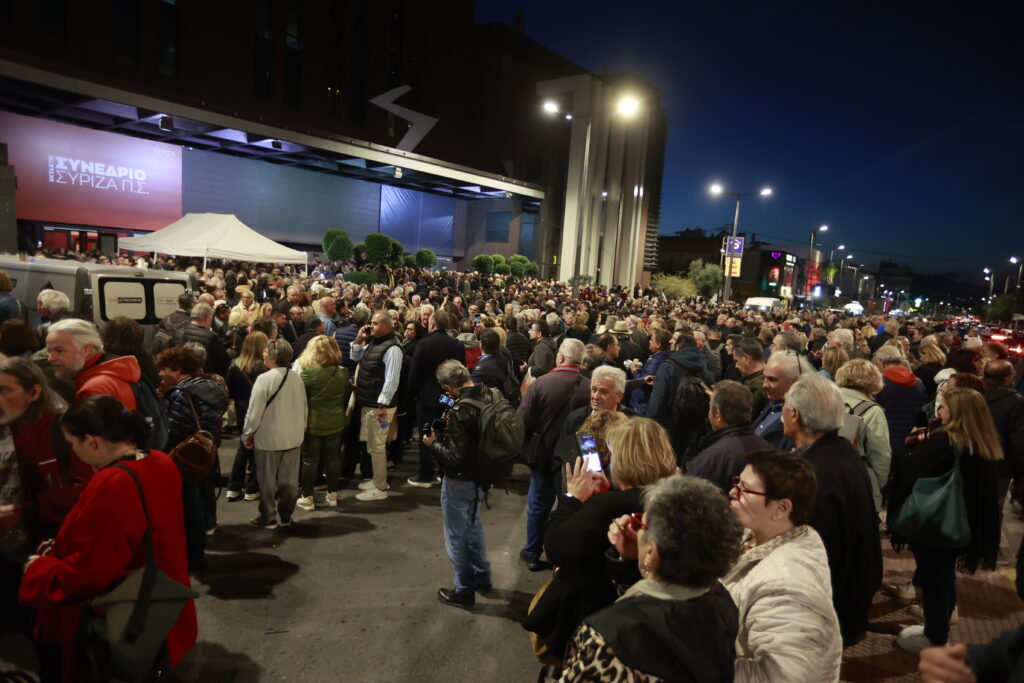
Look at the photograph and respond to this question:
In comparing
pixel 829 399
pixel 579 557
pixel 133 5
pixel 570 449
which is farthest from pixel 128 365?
pixel 133 5

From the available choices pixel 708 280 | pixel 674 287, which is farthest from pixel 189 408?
pixel 708 280

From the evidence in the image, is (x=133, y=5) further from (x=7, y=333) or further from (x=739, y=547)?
(x=739, y=547)

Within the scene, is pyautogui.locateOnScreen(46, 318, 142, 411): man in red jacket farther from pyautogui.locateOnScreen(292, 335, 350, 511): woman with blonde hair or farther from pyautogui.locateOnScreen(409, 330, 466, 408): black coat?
pyautogui.locateOnScreen(409, 330, 466, 408): black coat

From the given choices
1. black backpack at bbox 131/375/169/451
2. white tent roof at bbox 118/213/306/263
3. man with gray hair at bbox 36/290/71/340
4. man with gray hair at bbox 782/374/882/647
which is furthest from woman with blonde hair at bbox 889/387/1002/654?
white tent roof at bbox 118/213/306/263

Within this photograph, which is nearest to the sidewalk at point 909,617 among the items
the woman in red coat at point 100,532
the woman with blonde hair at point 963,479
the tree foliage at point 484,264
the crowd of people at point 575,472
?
the crowd of people at point 575,472

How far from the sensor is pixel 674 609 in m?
1.63

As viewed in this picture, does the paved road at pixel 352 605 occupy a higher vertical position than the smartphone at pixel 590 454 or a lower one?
lower

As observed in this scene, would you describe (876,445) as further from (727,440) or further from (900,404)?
(900,404)

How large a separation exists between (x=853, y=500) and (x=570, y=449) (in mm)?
1656

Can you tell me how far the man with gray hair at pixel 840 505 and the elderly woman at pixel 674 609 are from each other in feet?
4.52

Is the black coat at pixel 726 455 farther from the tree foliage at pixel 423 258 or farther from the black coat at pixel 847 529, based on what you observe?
the tree foliage at pixel 423 258

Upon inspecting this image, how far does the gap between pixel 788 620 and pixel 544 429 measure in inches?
135

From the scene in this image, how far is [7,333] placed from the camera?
15.4 ft

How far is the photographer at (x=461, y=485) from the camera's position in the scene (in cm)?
421
